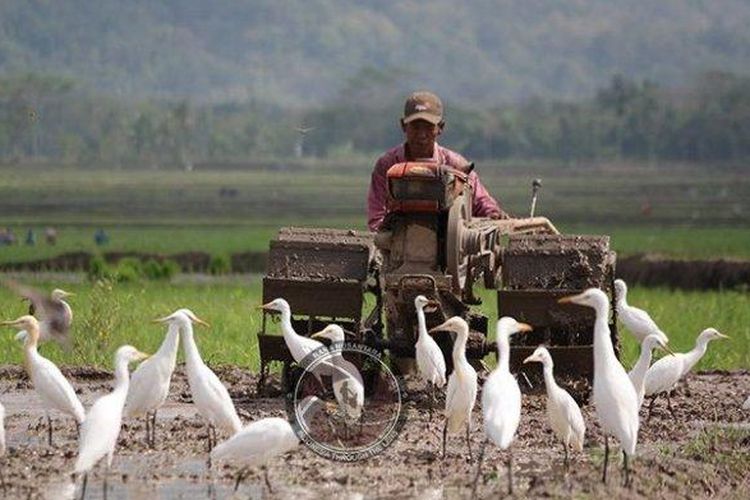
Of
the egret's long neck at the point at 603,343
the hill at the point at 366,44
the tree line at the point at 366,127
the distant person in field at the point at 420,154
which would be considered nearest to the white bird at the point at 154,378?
the distant person in field at the point at 420,154

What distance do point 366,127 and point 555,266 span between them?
95421mm

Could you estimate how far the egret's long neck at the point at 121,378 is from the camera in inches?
384

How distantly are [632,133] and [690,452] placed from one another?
95.1 meters

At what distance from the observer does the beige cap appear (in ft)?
40.9

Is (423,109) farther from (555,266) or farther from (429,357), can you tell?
(429,357)

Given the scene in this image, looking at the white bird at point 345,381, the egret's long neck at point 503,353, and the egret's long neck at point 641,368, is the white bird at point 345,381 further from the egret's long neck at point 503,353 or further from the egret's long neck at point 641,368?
the egret's long neck at point 641,368

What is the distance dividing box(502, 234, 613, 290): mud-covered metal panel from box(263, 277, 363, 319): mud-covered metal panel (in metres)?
0.99

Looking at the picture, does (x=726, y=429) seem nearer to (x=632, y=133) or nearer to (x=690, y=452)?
(x=690, y=452)

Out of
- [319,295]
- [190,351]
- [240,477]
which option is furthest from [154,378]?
[319,295]

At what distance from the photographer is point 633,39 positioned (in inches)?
5910

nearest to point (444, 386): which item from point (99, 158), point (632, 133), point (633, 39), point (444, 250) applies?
point (444, 250)

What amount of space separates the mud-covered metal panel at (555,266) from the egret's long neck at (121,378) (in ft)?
10.1

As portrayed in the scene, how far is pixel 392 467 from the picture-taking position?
10.2 meters

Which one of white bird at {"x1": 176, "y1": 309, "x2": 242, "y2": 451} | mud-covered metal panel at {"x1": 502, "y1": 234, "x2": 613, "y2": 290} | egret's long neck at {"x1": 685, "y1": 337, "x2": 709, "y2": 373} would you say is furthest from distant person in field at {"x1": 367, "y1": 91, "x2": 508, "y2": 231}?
white bird at {"x1": 176, "y1": 309, "x2": 242, "y2": 451}
